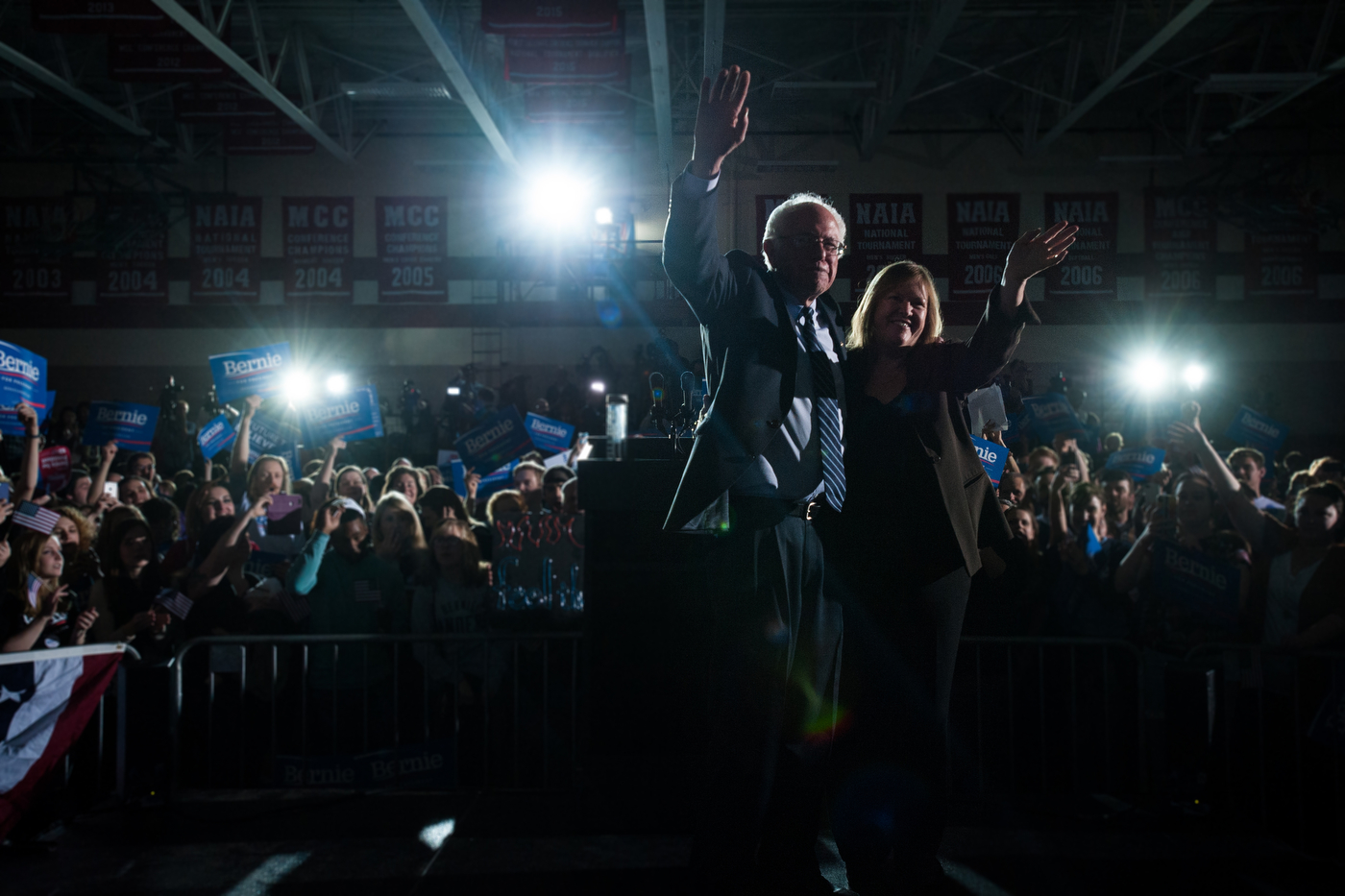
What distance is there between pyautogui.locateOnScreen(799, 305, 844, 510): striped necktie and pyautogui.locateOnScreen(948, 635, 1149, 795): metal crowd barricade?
1.66m

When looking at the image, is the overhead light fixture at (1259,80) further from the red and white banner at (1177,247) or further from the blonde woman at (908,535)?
the blonde woman at (908,535)

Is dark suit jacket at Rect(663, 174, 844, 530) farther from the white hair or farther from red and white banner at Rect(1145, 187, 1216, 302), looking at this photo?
red and white banner at Rect(1145, 187, 1216, 302)

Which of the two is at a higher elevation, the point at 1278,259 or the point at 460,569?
the point at 1278,259

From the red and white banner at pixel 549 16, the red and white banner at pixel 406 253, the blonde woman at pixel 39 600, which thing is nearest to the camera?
the blonde woman at pixel 39 600

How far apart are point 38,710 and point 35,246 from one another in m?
14.0

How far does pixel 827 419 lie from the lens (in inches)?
89.0

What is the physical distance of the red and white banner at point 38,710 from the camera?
3.25 meters

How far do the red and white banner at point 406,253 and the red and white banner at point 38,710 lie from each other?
10607 mm

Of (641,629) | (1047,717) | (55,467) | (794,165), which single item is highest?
(794,165)

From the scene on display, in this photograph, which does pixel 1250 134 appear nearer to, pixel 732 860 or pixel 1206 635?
pixel 1206 635

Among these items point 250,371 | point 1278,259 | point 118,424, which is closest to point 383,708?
point 250,371

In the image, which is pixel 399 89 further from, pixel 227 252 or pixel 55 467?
pixel 55 467

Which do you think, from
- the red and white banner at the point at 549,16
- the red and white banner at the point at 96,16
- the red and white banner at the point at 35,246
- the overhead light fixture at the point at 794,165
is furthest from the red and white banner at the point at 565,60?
the red and white banner at the point at 35,246

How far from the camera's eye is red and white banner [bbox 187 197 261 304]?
44.7 feet
